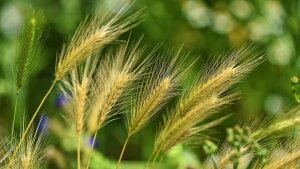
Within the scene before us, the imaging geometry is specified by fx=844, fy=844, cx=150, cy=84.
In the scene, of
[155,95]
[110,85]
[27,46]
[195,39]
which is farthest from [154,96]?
[195,39]

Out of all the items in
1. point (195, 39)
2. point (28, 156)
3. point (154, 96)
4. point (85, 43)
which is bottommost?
point (28, 156)

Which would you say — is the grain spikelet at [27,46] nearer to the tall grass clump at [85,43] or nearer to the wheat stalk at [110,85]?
the tall grass clump at [85,43]

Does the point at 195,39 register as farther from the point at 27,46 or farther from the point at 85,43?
the point at 27,46

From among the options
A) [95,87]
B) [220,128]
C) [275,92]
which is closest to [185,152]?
[220,128]

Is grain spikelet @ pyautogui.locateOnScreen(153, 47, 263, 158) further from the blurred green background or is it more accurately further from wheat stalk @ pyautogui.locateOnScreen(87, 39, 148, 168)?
the blurred green background

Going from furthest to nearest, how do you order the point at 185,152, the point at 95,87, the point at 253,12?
the point at 253,12, the point at 185,152, the point at 95,87

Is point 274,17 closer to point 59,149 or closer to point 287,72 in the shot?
point 287,72
